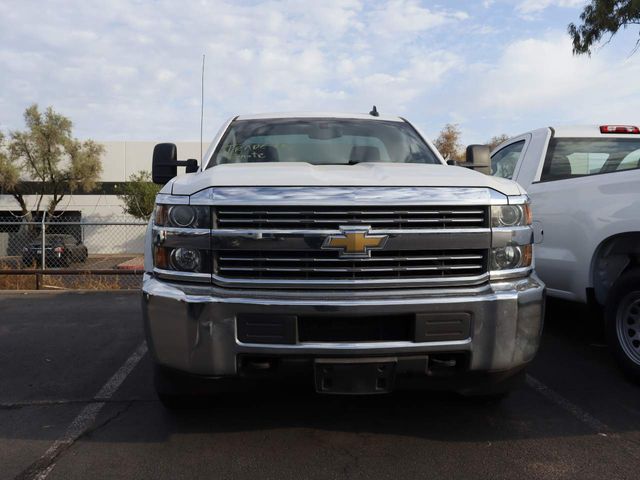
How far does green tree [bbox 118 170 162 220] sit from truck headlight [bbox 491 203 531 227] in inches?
1152

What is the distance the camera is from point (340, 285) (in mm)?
2678

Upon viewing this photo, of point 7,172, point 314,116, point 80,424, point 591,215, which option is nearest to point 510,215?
point 591,215

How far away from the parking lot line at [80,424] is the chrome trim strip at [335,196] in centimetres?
161

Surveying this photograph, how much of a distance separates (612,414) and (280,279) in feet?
7.83

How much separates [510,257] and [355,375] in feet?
3.40

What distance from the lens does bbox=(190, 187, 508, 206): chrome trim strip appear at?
105 inches

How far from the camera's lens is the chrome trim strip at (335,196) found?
267cm

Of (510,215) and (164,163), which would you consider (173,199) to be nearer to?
(164,163)

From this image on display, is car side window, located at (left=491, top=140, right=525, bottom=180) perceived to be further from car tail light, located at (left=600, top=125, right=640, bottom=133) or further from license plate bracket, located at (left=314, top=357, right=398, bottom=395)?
license plate bracket, located at (left=314, top=357, right=398, bottom=395)

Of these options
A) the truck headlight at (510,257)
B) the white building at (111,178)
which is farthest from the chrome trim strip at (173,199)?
the white building at (111,178)

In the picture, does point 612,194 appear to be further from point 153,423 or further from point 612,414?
point 153,423

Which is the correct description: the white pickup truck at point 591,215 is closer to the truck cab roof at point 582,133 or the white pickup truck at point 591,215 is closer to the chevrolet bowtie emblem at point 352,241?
the truck cab roof at point 582,133

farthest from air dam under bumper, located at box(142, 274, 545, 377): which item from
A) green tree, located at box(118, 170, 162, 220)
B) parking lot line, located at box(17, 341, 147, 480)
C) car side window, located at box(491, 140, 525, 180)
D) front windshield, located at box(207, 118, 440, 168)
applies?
green tree, located at box(118, 170, 162, 220)

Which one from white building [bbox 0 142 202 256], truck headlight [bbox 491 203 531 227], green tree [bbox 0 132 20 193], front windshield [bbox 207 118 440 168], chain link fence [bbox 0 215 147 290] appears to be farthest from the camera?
white building [bbox 0 142 202 256]
